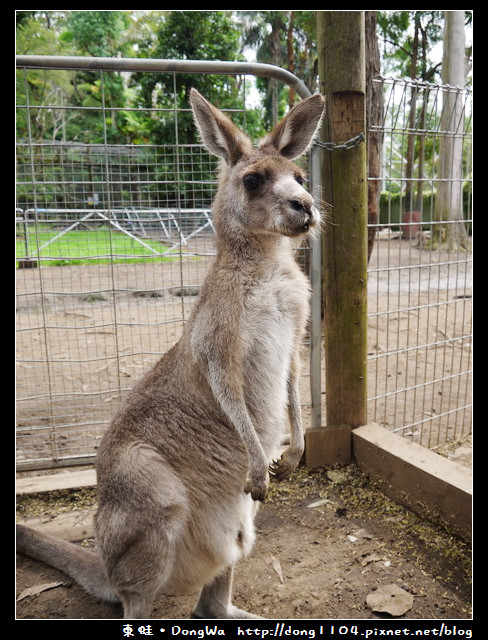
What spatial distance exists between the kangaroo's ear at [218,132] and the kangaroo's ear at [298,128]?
12 cm

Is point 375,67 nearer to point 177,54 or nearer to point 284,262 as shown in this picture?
point 284,262

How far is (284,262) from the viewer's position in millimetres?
2475

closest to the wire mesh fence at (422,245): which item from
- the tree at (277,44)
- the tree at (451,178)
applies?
the tree at (451,178)

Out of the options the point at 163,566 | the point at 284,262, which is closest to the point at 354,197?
the point at 284,262

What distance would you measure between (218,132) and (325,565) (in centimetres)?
230

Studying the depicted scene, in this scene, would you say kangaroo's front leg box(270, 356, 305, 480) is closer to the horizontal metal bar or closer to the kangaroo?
the kangaroo

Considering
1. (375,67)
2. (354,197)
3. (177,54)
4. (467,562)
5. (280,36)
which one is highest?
(280,36)

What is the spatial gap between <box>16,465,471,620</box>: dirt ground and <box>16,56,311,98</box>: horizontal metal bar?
2.63m

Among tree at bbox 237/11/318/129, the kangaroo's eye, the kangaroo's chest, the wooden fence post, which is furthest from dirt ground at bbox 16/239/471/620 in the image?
tree at bbox 237/11/318/129

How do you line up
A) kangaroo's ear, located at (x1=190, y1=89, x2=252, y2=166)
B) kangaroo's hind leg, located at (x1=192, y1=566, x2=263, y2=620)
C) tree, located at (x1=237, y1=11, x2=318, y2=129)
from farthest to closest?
1. tree, located at (x1=237, y1=11, x2=318, y2=129)
2. kangaroo's hind leg, located at (x1=192, y1=566, x2=263, y2=620)
3. kangaroo's ear, located at (x1=190, y1=89, x2=252, y2=166)

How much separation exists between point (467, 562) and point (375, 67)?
175 inches

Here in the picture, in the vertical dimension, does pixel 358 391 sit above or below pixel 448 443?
above

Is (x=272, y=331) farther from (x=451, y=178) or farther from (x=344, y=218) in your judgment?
(x=451, y=178)

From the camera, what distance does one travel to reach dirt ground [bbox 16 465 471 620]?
2.50 metres
